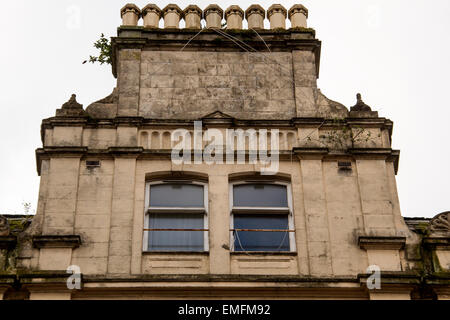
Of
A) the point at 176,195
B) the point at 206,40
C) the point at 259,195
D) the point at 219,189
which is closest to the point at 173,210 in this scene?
the point at 176,195

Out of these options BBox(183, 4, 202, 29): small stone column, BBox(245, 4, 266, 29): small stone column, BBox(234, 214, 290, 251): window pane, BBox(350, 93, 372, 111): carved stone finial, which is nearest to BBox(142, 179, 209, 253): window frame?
BBox(234, 214, 290, 251): window pane

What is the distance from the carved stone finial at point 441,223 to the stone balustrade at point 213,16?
5.60 m

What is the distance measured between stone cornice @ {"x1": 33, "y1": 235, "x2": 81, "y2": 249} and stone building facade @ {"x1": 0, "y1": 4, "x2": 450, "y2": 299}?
3 cm

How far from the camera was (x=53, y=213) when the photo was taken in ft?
53.5

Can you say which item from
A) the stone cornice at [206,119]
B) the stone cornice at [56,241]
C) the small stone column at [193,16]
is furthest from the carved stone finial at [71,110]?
the small stone column at [193,16]

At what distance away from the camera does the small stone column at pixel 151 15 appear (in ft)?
64.3

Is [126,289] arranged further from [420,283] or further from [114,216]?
[420,283]

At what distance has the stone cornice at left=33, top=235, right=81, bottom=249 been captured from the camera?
15797mm

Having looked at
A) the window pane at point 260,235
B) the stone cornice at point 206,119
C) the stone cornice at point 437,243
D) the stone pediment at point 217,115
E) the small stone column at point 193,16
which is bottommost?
the stone cornice at point 437,243

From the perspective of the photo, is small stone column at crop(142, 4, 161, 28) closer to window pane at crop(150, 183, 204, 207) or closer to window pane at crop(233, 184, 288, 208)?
window pane at crop(150, 183, 204, 207)

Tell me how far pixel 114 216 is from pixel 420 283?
5760mm

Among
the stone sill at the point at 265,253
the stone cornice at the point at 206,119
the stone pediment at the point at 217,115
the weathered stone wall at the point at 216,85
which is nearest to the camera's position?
the stone sill at the point at 265,253

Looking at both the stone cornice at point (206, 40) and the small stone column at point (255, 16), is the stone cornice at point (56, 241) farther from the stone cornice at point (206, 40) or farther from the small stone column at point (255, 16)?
the small stone column at point (255, 16)
